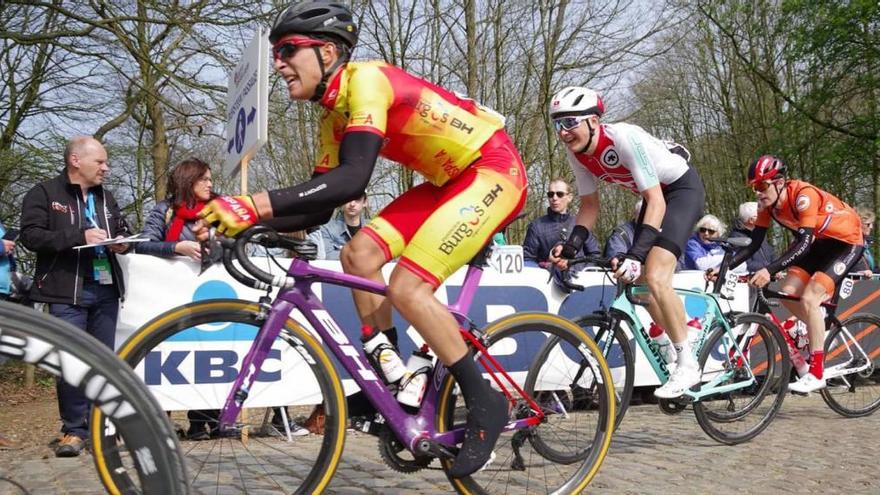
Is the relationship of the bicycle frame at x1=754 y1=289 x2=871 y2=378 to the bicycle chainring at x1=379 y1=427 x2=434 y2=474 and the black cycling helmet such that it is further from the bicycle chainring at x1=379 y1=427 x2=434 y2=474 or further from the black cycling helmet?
the black cycling helmet

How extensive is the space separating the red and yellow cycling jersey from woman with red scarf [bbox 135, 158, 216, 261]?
278 cm

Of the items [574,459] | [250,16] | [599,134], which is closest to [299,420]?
[574,459]

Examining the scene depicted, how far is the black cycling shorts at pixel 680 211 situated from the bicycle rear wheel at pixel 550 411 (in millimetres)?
1516

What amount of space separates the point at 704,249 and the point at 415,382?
6535 mm

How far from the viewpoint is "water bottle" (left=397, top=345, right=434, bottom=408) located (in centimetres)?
351

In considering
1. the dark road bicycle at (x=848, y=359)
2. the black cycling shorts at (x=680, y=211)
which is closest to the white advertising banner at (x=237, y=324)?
the black cycling shorts at (x=680, y=211)

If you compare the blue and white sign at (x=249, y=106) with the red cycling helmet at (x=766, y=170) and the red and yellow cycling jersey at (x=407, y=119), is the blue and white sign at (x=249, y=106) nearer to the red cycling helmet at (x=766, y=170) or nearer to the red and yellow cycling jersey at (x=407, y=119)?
the red and yellow cycling jersey at (x=407, y=119)

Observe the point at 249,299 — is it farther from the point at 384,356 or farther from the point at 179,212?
the point at 384,356

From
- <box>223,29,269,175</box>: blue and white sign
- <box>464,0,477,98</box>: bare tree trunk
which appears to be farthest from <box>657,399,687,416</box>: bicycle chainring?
<box>464,0,477,98</box>: bare tree trunk

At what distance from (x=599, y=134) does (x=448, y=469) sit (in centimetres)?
273

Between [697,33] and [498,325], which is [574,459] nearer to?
[498,325]

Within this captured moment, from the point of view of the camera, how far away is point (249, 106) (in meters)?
6.60

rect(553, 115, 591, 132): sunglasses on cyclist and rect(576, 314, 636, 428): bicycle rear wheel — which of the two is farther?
rect(553, 115, 591, 132): sunglasses on cyclist

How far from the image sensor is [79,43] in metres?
11.8
